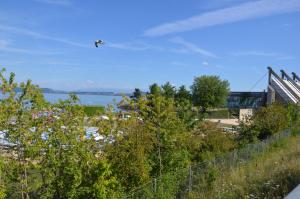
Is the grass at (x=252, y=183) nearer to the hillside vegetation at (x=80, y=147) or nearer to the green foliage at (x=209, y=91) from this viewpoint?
the hillside vegetation at (x=80, y=147)

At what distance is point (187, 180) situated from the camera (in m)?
11.4

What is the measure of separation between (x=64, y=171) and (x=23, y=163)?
2.43ft

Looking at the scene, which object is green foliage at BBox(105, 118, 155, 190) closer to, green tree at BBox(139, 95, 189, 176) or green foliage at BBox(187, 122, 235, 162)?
green tree at BBox(139, 95, 189, 176)

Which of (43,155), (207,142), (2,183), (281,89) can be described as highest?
(281,89)

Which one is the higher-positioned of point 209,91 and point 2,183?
point 209,91

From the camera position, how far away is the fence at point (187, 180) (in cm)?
953

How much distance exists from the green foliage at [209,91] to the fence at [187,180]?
199ft

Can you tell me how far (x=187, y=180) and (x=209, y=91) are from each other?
6701 centimetres

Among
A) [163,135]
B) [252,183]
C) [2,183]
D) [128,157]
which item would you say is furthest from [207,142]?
[2,183]

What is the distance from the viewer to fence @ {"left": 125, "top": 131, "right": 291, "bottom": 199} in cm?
953

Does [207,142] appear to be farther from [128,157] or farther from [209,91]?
[209,91]

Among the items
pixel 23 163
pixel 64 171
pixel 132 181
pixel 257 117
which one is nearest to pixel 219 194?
pixel 132 181

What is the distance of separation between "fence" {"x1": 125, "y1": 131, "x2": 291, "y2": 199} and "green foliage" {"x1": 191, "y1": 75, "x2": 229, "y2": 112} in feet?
199

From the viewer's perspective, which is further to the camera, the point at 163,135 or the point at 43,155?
the point at 163,135
